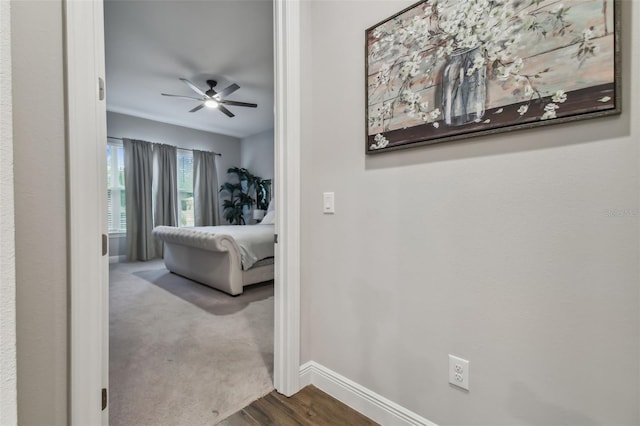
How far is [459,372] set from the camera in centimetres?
110

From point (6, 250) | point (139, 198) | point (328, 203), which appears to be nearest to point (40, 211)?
point (6, 250)

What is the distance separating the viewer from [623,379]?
0.81m

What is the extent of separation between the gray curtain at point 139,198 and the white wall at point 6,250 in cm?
526

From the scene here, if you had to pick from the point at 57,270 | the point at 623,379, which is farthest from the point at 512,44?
the point at 57,270

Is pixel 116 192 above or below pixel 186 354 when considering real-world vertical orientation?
above

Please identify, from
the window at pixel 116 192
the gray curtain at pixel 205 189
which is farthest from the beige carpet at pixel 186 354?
the gray curtain at pixel 205 189

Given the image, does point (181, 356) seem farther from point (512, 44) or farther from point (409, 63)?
point (512, 44)

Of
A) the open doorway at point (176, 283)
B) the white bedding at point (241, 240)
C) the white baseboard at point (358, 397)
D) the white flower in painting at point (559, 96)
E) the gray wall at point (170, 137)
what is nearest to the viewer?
the white flower in painting at point (559, 96)

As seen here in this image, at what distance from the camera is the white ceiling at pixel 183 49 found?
240 cm

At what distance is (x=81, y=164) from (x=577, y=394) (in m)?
1.72

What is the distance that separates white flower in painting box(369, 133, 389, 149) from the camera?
4.25 ft

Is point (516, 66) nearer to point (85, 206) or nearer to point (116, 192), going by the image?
point (85, 206)

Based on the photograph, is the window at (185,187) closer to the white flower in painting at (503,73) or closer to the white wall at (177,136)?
the white wall at (177,136)

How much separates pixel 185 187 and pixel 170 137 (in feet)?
3.47
